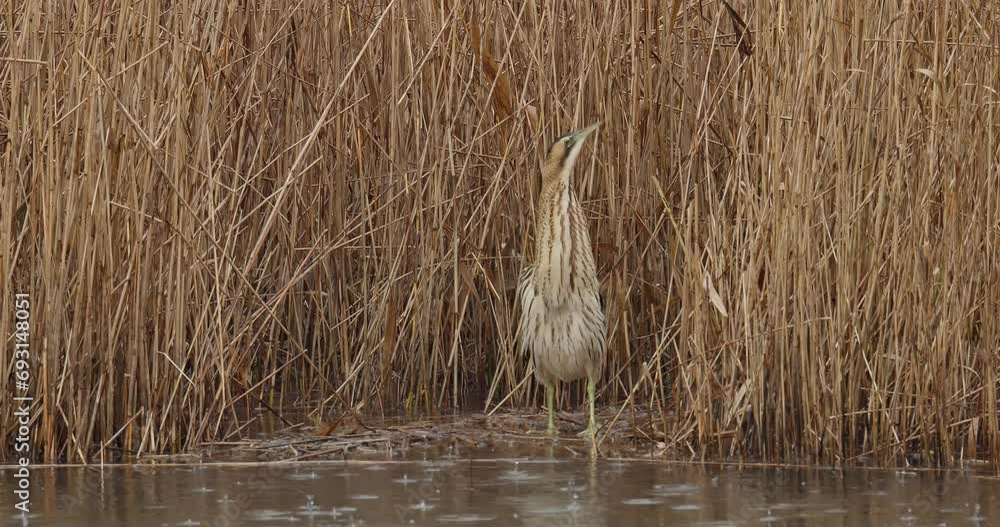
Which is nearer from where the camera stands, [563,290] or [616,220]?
[563,290]

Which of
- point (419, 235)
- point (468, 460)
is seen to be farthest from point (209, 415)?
point (419, 235)

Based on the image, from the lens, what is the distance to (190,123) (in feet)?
19.6

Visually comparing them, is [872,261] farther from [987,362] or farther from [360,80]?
[360,80]

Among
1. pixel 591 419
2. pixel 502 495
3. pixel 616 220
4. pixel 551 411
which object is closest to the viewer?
pixel 502 495

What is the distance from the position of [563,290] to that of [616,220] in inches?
25.6

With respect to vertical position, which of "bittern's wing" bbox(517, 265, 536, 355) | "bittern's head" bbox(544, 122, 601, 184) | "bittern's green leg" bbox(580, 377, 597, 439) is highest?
"bittern's head" bbox(544, 122, 601, 184)

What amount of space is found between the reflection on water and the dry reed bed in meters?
0.24

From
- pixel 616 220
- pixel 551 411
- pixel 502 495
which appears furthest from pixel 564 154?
pixel 502 495

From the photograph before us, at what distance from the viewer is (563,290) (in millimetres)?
6348

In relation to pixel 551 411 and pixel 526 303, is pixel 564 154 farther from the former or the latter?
pixel 551 411

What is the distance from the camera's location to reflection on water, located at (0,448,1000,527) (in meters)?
4.61

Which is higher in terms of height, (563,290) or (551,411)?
(563,290)

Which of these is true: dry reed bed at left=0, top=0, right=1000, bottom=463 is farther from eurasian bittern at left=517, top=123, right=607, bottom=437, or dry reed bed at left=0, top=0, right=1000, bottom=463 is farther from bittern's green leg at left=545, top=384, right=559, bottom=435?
bittern's green leg at left=545, top=384, right=559, bottom=435

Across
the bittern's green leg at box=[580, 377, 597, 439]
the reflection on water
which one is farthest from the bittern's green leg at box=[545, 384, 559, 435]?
the reflection on water
